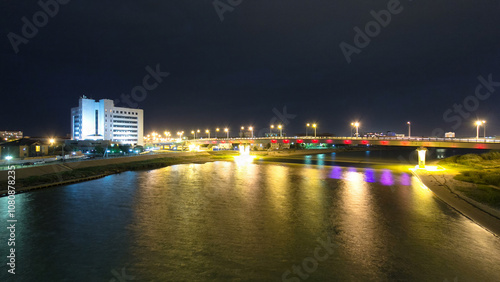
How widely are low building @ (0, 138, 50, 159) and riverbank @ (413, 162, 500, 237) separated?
5590 centimetres

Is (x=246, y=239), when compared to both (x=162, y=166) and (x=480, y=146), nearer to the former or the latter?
(x=162, y=166)

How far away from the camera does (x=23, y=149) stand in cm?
4578

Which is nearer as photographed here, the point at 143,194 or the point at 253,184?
the point at 143,194

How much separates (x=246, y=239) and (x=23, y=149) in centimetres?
5006

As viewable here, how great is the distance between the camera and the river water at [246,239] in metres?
9.21

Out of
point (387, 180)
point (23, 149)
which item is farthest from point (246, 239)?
point (23, 149)

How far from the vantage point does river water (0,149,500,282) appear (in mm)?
9211

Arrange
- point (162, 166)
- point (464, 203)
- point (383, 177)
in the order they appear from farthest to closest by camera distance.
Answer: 1. point (162, 166)
2. point (383, 177)
3. point (464, 203)

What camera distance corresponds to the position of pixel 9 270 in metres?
9.46

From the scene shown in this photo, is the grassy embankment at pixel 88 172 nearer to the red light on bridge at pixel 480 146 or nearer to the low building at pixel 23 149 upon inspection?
the low building at pixel 23 149

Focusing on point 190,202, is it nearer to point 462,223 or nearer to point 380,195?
point 380,195

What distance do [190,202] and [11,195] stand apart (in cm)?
1443

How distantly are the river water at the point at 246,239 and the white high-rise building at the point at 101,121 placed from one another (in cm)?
9440

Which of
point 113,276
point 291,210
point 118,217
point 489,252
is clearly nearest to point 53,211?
point 118,217
